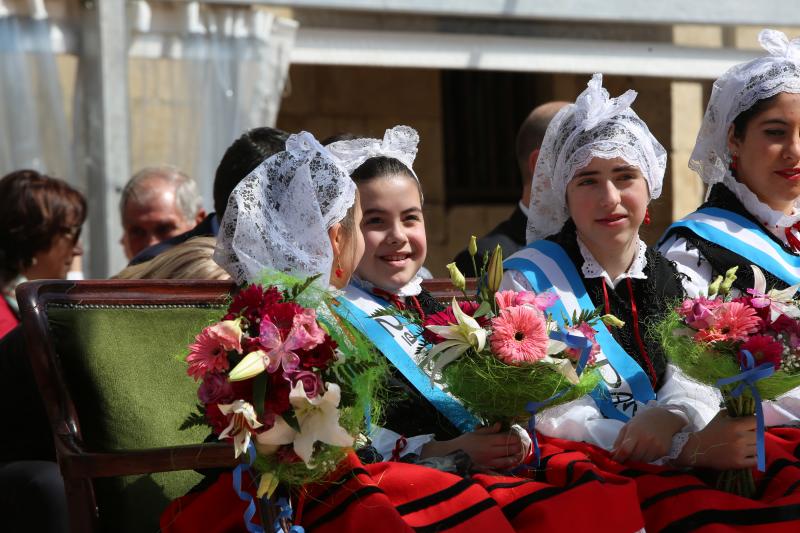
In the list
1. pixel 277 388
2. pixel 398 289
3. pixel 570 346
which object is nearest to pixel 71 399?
pixel 277 388

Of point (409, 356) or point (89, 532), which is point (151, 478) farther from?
point (409, 356)

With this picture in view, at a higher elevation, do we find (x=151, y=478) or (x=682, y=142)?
(x=682, y=142)

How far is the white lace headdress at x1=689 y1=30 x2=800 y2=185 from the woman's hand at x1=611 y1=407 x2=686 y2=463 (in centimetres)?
121

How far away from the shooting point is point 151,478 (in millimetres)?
3375

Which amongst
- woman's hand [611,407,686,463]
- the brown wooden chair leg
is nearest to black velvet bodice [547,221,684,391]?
woman's hand [611,407,686,463]

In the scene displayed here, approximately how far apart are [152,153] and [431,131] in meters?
2.71

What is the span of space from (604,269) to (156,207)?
97.4 inches

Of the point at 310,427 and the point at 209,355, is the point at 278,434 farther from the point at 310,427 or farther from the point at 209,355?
Answer: the point at 209,355

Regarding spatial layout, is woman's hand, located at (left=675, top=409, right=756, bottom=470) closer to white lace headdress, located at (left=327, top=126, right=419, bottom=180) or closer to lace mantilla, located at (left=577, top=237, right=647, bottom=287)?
lace mantilla, located at (left=577, top=237, right=647, bottom=287)

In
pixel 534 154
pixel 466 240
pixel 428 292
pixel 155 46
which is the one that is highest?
pixel 155 46

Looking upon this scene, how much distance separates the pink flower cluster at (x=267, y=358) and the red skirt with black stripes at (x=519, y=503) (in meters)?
0.30

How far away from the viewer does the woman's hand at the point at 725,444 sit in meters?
3.05

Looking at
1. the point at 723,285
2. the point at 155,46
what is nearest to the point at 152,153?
the point at 155,46

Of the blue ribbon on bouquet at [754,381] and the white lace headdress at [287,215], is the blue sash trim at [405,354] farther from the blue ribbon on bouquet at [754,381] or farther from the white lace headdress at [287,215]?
the blue ribbon on bouquet at [754,381]
